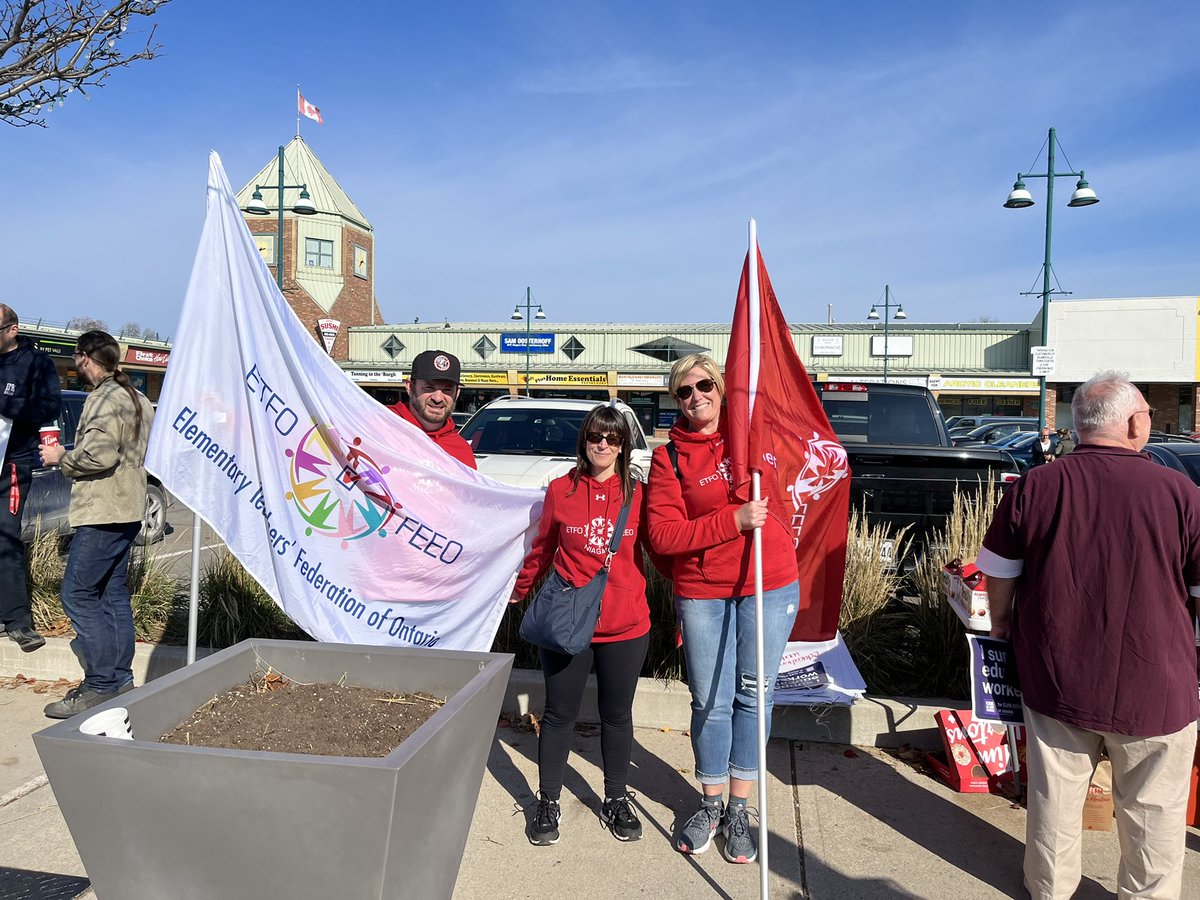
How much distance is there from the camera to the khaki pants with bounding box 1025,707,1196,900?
9.78 feet

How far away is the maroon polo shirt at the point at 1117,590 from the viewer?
289cm

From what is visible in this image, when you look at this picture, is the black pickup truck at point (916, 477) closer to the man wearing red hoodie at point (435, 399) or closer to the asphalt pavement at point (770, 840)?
the asphalt pavement at point (770, 840)

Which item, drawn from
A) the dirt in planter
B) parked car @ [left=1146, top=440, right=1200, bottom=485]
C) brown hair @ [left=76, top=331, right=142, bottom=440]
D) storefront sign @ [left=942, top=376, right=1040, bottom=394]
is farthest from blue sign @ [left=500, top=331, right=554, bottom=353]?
the dirt in planter

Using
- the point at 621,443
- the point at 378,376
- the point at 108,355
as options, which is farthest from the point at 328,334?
the point at 621,443

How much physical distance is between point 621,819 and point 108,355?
3.59 meters

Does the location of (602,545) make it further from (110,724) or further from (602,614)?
(110,724)

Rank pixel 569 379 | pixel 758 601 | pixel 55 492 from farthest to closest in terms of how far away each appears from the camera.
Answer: pixel 569 379
pixel 55 492
pixel 758 601

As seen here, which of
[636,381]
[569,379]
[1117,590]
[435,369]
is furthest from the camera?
[569,379]

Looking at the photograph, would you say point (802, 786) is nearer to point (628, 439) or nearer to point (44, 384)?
point (628, 439)

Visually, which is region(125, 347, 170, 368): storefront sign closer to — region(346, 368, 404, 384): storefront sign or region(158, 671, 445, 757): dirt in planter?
region(346, 368, 404, 384): storefront sign

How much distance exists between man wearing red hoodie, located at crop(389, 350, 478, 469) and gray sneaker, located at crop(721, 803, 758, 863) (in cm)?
199

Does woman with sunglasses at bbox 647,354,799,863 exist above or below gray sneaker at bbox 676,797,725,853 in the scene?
above

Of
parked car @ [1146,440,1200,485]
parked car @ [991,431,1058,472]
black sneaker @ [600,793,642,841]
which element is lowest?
black sneaker @ [600,793,642,841]

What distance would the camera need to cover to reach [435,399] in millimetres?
4344
